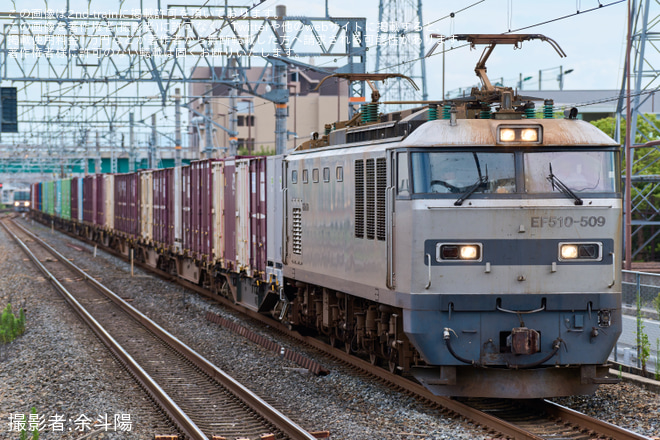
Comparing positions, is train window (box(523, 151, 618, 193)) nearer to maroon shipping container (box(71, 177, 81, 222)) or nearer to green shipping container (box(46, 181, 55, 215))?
maroon shipping container (box(71, 177, 81, 222))

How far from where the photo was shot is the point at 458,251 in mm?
10164

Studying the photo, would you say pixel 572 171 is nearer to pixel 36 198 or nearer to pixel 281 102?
pixel 281 102

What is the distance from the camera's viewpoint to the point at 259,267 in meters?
18.5

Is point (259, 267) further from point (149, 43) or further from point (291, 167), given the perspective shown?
point (149, 43)

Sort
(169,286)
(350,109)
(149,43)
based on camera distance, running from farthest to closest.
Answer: (149,43)
(169,286)
(350,109)

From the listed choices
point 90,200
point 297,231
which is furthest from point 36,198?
point 297,231

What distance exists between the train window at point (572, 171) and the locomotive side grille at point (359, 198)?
237 centimetres

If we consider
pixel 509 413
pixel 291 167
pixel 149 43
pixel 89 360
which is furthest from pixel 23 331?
pixel 149 43

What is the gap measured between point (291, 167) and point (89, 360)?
4.70m

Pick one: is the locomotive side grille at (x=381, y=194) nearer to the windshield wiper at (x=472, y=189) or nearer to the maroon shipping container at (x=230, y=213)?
the windshield wiper at (x=472, y=189)

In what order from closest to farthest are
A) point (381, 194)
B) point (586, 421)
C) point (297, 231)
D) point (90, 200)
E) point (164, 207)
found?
point (586, 421), point (381, 194), point (297, 231), point (164, 207), point (90, 200)

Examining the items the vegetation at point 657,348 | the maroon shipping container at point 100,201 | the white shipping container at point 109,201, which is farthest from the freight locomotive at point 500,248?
the maroon shipping container at point 100,201

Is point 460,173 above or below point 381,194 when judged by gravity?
above

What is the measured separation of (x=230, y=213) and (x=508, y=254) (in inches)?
473
